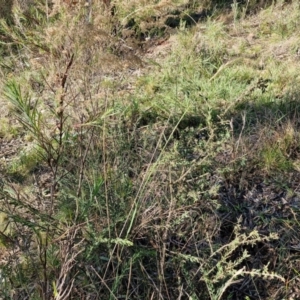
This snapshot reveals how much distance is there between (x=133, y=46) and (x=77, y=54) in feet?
2.35

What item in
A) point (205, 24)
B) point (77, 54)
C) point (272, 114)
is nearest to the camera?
point (77, 54)

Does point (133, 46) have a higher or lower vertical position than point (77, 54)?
lower

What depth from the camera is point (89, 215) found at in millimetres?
2248

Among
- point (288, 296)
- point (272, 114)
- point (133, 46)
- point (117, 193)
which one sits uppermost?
point (133, 46)

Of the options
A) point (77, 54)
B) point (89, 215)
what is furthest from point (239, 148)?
point (77, 54)

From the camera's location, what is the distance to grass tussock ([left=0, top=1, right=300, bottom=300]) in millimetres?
2012

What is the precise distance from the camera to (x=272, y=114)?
323cm

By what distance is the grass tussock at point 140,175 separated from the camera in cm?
201

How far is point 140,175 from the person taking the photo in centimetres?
253

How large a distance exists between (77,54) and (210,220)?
107cm

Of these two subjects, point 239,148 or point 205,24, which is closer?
point 239,148

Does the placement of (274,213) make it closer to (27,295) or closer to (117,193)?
(117,193)

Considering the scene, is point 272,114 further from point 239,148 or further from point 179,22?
point 179,22

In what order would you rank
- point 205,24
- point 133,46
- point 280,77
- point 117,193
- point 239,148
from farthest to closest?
point 205,24 < point 280,77 < point 239,148 < point 133,46 < point 117,193
